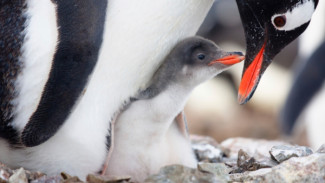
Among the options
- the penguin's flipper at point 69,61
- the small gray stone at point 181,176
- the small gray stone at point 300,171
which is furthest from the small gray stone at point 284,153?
the penguin's flipper at point 69,61

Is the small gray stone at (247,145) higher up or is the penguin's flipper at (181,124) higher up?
the penguin's flipper at (181,124)

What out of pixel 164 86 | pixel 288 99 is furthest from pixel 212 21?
pixel 164 86

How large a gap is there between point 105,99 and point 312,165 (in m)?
0.64

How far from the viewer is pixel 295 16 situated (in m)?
2.05

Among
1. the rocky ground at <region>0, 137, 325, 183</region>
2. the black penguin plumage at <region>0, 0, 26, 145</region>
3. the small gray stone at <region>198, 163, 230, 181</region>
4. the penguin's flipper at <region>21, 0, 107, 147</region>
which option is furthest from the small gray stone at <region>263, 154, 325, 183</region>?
the black penguin plumage at <region>0, 0, 26, 145</region>

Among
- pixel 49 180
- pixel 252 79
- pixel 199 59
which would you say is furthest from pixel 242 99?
pixel 49 180

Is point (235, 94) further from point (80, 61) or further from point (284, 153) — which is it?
point (80, 61)

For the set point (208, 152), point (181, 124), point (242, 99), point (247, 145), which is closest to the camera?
point (242, 99)

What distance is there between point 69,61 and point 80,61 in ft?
0.10

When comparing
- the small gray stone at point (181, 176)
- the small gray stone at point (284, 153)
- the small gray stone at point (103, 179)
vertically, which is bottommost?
the small gray stone at point (103, 179)

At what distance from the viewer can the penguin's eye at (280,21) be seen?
6.86 feet

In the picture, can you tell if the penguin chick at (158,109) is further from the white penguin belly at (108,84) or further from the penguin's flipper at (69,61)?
the penguin's flipper at (69,61)

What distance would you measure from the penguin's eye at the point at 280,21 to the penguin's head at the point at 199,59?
0.54 ft

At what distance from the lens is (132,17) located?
6.96 ft
